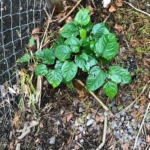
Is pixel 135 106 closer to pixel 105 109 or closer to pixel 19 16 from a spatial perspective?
pixel 105 109

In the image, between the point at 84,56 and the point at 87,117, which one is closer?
the point at 84,56

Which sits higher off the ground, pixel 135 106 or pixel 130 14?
pixel 130 14

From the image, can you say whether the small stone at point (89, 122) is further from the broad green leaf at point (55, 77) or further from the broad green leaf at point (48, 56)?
the broad green leaf at point (48, 56)

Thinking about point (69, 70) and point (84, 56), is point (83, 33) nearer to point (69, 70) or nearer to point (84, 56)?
point (84, 56)

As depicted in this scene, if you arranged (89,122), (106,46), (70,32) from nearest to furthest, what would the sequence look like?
(106,46) → (70,32) → (89,122)

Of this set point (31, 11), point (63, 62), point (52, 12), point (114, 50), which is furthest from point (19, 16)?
point (114, 50)

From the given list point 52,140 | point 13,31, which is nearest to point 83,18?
point 13,31

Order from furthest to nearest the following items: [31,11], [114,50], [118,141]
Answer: [31,11], [118,141], [114,50]
